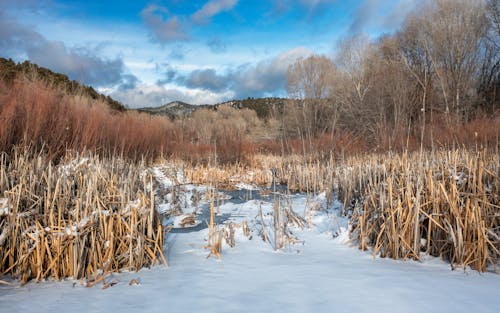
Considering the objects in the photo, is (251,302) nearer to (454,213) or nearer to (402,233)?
(402,233)

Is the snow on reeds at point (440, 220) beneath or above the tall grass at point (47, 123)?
beneath

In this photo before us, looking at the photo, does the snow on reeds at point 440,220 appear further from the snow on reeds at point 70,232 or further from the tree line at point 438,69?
the tree line at point 438,69

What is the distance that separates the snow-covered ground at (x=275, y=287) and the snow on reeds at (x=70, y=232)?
0.39ft

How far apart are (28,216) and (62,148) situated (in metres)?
3.68

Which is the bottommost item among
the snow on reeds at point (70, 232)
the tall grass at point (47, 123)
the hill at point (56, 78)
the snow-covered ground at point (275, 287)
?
the snow-covered ground at point (275, 287)

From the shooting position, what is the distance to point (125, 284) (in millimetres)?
2232

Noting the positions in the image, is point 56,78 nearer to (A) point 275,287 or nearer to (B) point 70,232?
(B) point 70,232

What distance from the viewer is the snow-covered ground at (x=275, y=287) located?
1.85 m

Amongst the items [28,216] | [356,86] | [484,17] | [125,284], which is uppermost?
[484,17]

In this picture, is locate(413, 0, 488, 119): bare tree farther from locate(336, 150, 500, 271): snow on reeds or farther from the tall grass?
the tall grass

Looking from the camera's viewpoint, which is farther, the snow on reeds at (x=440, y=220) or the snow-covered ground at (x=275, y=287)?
the snow on reeds at (x=440, y=220)

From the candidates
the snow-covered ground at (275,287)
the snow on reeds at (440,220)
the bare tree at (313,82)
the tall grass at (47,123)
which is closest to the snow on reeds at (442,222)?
the snow on reeds at (440,220)

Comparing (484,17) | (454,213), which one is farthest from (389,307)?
(484,17)

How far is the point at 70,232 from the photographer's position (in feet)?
7.79
